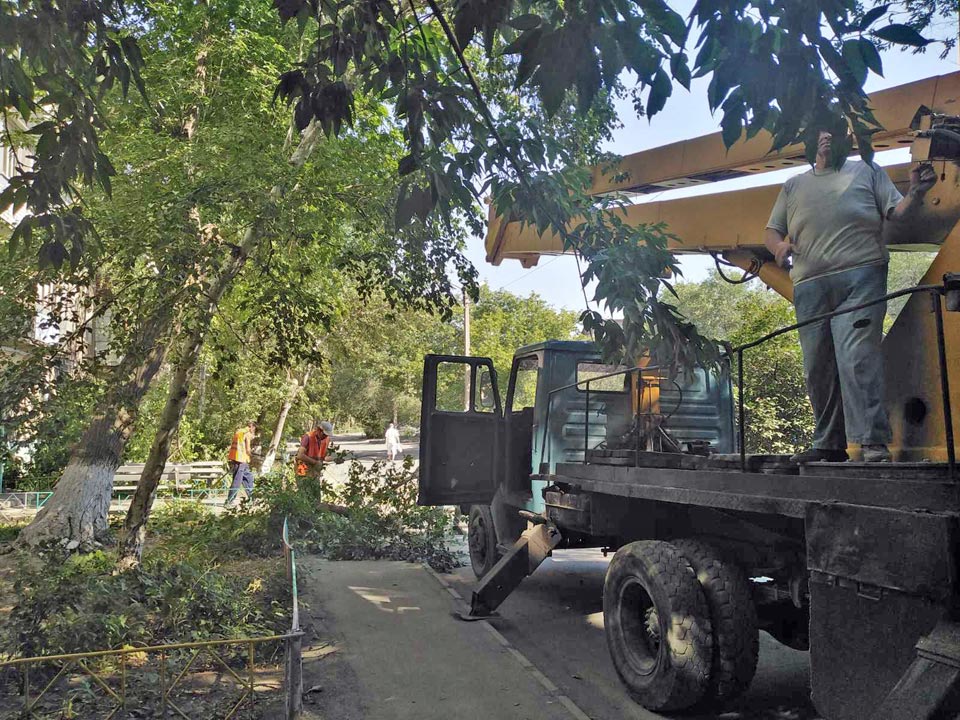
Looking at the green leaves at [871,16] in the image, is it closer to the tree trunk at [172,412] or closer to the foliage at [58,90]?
the foliage at [58,90]

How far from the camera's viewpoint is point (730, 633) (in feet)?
14.5

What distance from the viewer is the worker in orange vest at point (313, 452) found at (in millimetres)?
12945

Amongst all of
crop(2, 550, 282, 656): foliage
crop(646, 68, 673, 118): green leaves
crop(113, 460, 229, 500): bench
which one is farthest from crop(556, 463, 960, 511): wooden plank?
crop(113, 460, 229, 500): bench

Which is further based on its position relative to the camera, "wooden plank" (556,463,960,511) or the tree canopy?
"wooden plank" (556,463,960,511)

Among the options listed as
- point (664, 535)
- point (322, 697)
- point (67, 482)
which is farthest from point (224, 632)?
point (67, 482)

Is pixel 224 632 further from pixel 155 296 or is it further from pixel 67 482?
pixel 67 482

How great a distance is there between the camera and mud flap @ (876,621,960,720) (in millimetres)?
2746

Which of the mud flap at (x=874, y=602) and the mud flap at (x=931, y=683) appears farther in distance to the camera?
the mud flap at (x=874, y=602)

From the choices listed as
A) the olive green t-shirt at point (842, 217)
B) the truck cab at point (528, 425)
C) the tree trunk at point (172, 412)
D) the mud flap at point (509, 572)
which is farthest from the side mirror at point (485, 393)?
the olive green t-shirt at point (842, 217)

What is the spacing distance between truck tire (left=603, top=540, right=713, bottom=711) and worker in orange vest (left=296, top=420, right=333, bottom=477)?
8.31 metres

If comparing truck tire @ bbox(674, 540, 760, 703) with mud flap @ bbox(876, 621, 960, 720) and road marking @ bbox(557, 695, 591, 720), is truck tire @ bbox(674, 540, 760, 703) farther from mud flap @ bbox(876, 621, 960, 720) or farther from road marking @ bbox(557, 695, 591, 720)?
mud flap @ bbox(876, 621, 960, 720)

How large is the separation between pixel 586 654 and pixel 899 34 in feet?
16.7

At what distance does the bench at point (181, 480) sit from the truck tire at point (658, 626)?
1147cm

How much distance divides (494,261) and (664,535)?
379 cm
